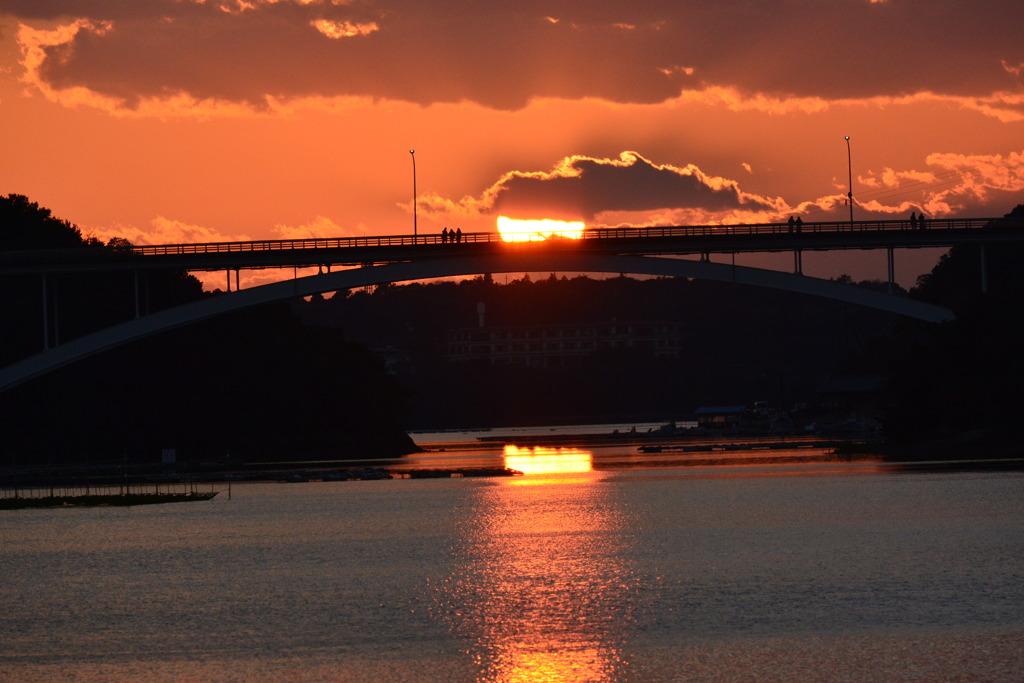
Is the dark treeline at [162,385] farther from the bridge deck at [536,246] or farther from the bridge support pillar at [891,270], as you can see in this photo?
the bridge support pillar at [891,270]

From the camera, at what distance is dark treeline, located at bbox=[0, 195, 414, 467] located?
10556cm

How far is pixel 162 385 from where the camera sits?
111 m

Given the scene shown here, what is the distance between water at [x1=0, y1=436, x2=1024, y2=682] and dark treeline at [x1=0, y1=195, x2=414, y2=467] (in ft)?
147

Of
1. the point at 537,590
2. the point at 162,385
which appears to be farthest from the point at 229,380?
the point at 537,590

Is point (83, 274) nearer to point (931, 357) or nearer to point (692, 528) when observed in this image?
point (931, 357)

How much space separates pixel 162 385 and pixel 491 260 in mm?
32197

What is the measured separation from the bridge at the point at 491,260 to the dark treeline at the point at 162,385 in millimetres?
2791

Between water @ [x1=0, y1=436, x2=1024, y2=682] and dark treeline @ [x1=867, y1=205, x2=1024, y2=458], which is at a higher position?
dark treeline @ [x1=867, y1=205, x2=1024, y2=458]

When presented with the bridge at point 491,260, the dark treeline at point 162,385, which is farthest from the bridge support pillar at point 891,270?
the dark treeline at point 162,385


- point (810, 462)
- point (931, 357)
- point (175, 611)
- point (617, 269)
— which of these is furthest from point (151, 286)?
point (175, 611)

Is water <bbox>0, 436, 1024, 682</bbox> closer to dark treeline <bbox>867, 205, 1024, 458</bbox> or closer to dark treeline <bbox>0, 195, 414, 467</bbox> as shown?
dark treeline <bbox>867, 205, 1024, 458</bbox>

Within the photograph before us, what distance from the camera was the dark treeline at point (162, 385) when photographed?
4156 inches

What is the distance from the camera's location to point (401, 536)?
166 ft

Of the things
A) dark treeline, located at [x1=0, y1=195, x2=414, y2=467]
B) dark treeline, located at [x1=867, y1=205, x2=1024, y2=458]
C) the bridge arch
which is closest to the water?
dark treeline, located at [x1=867, y1=205, x2=1024, y2=458]
